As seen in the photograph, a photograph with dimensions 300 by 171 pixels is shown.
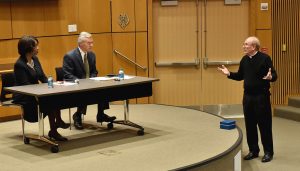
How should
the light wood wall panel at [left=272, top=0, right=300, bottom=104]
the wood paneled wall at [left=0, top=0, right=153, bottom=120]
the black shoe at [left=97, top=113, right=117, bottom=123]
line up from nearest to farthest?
the black shoe at [left=97, top=113, right=117, bottom=123] → the wood paneled wall at [left=0, top=0, right=153, bottom=120] → the light wood wall panel at [left=272, top=0, right=300, bottom=104]

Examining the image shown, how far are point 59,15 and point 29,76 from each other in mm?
2664

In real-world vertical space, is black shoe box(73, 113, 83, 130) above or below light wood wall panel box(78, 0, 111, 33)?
below

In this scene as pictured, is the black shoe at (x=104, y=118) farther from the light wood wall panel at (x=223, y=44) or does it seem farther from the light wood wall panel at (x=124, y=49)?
the light wood wall panel at (x=223, y=44)

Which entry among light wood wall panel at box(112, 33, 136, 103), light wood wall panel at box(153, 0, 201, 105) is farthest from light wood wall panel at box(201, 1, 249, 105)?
light wood wall panel at box(112, 33, 136, 103)

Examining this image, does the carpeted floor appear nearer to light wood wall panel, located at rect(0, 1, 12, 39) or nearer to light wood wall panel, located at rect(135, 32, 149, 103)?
light wood wall panel, located at rect(135, 32, 149, 103)

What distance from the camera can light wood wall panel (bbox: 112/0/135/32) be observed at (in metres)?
8.91

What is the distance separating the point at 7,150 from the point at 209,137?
2262 mm

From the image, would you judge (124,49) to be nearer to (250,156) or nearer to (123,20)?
(123,20)

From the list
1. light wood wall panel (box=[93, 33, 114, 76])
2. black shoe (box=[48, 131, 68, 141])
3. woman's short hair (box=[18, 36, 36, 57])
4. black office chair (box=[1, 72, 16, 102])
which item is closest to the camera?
woman's short hair (box=[18, 36, 36, 57])

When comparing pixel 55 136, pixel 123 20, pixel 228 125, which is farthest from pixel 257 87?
pixel 123 20

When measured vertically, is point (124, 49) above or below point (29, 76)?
above

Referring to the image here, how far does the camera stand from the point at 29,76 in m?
5.91

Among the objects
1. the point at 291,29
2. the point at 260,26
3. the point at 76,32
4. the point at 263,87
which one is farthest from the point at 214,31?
the point at 263,87

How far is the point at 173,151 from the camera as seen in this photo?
538cm
